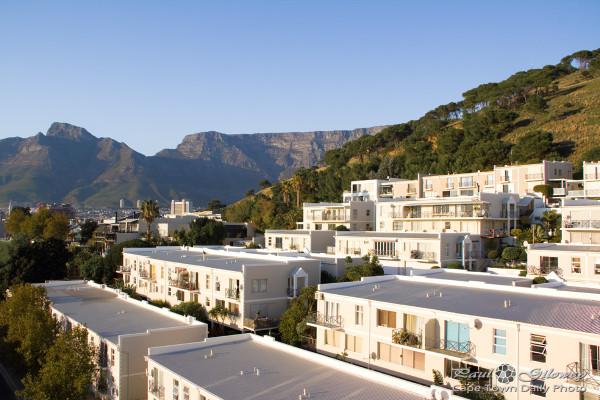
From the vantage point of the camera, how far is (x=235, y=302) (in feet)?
115

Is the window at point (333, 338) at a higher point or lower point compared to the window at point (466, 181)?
lower

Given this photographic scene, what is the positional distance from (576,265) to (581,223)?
10960mm

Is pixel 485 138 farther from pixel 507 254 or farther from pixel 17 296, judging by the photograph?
pixel 17 296

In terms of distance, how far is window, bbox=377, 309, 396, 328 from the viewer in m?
24.0

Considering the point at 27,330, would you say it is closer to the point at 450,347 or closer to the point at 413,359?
the point at 413,359

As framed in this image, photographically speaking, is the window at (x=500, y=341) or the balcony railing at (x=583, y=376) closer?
the balcony railing at (x=583, y=376)

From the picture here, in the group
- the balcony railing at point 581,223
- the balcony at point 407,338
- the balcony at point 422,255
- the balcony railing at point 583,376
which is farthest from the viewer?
the balcony at point 422,255

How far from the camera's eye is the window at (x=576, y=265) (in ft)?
119

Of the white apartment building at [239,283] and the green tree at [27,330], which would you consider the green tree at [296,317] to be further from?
the green tree at [27,330]

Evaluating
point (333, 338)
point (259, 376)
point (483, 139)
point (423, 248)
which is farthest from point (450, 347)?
point (483, 139)

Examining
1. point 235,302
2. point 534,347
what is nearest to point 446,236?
point 235,302

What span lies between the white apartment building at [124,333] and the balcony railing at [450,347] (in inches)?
475

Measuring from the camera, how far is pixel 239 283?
1377 inches

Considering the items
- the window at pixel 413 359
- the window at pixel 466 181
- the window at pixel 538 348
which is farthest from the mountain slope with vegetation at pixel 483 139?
the window at pixel 538 348
